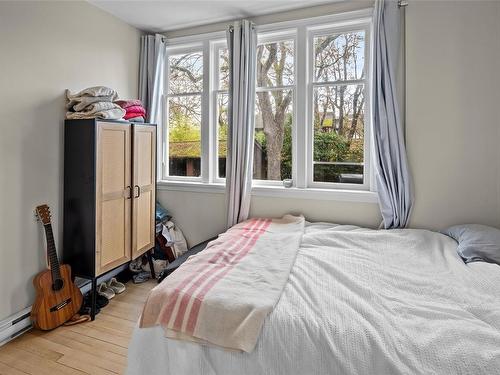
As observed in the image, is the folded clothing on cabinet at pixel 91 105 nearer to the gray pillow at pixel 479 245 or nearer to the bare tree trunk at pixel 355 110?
the bare tree trunk at pixel 355 110

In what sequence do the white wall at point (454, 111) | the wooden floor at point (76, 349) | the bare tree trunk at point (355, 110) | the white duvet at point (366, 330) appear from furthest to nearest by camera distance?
the bare tree trunk at point (355, 110)
the white wall at point (454, 111)
the wooden floor at point (76, 349)
the white duvet at point (366, 330)

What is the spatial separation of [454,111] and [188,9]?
2.43 metres

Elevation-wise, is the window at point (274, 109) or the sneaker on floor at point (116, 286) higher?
the window at point (274, 109)

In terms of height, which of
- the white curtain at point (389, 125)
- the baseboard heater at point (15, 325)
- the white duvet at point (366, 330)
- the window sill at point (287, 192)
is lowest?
the baseboard heater at point (15, 325)

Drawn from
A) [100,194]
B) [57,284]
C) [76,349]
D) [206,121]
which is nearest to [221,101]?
[206,121]

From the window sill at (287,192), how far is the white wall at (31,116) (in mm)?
1117

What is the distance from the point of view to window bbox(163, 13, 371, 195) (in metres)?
2.73

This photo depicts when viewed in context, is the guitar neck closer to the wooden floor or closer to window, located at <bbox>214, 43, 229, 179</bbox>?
the wooden floor

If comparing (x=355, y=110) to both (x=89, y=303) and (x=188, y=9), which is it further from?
(x=89, y=303)

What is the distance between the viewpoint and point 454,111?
2340 mm

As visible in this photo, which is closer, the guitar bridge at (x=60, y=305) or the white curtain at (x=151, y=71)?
the guitar bridge at (x=60, y=305)

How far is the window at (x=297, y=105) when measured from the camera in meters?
2.73

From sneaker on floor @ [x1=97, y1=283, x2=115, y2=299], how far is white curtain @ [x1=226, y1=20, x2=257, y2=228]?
1.20m

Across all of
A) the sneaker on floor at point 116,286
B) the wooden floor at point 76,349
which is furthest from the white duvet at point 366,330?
the sneaker on floor at point 116,286
